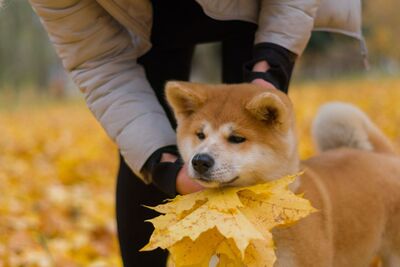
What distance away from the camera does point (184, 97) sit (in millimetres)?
2098

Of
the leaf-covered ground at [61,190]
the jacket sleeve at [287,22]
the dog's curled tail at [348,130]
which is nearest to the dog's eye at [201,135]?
the jacket sleeve at [287,22]

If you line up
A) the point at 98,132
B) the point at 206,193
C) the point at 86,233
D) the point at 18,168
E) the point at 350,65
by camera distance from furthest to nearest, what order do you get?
the point at 350,65 → the point at 98,132 → the point at 18,168 → the point at 86,233 → the point at 206,193

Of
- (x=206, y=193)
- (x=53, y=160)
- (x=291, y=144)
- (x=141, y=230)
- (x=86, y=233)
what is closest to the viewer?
(x=206, y=193)

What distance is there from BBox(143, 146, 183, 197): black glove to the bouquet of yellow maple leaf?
161mm

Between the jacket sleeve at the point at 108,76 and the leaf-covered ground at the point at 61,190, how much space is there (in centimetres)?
95

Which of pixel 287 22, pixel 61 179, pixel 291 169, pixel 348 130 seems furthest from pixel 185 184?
pixel 61 179

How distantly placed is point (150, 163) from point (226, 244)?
47 centimetres

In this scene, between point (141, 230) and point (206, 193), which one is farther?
point (141, 230)

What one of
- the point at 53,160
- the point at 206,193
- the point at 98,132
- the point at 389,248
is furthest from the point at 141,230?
the point at 98,132

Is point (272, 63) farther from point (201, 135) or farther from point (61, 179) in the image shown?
point (61, 179)

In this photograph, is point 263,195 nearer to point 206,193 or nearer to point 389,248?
point 206,193

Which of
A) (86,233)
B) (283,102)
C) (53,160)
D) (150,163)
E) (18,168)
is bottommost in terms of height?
(53,160)

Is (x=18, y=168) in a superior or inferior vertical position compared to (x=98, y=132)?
superior

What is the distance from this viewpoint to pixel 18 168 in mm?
4656
